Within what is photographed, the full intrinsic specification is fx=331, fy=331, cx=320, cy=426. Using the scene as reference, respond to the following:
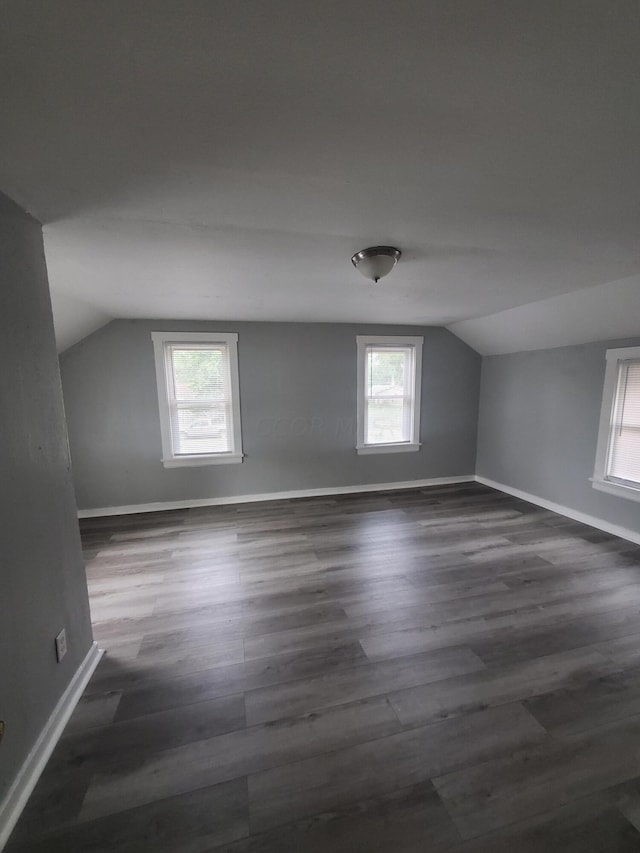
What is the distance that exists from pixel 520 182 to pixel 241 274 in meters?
1.71

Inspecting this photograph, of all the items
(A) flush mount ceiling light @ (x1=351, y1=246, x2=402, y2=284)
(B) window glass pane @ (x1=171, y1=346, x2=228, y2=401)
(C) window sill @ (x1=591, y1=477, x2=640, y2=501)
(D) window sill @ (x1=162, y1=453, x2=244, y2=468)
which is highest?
(A) flush mount ceiling light @ (x1=351, y1=246, x2=402, y2=284)

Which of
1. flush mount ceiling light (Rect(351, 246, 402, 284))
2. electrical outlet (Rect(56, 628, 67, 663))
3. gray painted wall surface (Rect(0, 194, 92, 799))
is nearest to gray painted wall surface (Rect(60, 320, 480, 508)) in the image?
flush mount ceiling light (Rect(351, 246, 402, 284))

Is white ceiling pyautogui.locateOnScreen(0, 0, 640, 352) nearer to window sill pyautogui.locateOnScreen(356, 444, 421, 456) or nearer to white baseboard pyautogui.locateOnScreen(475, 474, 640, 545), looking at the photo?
white baseboard pyautogui.locateOnScreen(475, 474, 640, 545)

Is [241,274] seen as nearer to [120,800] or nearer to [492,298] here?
[492,298]

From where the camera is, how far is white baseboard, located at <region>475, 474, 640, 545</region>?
312 cm

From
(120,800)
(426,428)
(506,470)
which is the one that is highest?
(426,428)

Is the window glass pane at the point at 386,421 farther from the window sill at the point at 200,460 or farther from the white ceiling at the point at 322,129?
the white ceiling at the point at 322,129

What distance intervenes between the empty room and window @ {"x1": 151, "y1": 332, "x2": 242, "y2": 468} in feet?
2.02

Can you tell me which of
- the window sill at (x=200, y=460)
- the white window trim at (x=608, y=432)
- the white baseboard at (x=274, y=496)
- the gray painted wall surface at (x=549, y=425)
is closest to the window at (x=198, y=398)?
the window sill at (x=200, y=460)

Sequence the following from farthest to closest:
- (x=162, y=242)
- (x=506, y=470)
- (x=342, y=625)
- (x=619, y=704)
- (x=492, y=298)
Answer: (x=506, y=470) < (x=492, y=298) < (x=342, y=625) < (x=162, y=242) < (x=619, y=704)

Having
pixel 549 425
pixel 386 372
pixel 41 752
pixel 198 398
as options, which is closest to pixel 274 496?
pixel 198 398

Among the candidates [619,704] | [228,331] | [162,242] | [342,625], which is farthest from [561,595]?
[228,331]

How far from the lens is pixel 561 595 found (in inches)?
90.5

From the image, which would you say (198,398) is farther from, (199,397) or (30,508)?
(30,508)
